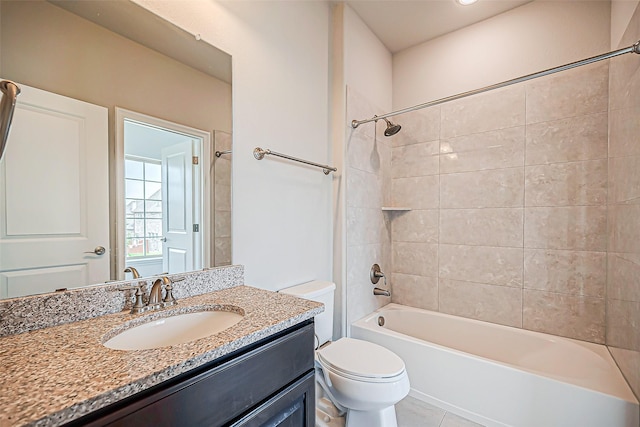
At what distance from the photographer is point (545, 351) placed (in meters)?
1.86

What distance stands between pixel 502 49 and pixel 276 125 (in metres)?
1.87

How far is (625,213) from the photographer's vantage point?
1437 mm

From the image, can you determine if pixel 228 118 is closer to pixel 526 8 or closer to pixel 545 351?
pixel 526 8

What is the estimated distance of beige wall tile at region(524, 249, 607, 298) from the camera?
178 centimetres

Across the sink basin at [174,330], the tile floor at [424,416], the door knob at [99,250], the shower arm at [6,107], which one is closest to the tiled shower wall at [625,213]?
the tile floor at [424,416]

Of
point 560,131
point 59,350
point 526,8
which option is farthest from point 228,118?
point 526,8

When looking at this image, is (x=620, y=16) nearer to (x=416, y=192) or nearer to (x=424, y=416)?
(x=416, y=192)

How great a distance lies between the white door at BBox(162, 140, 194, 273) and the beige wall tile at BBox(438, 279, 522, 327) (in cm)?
201

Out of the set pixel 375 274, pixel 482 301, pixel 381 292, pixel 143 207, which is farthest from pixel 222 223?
pixel 482 301

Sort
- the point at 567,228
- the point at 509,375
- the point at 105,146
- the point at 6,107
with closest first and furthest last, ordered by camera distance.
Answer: the point at 6,107, the point at 105,146, the point at 509,375, the point at 567,228

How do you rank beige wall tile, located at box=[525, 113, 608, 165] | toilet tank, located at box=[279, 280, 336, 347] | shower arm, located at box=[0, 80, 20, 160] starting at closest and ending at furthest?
shower arm, located at box=[0, 80, 20, 160] < toilet tank, located at box=[279, 280, 336, 347] < beige wall tile, located at box=[525, 113, 608, 165]

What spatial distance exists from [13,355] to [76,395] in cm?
31

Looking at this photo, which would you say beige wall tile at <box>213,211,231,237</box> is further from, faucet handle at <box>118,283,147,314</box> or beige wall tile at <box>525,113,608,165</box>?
beige wall tile at <box>525,113,608,165</box>

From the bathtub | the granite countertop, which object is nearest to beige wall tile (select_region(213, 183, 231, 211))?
the granite countertop
